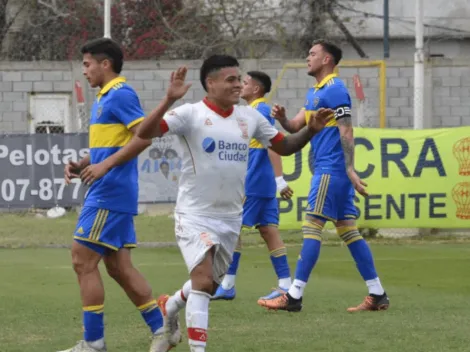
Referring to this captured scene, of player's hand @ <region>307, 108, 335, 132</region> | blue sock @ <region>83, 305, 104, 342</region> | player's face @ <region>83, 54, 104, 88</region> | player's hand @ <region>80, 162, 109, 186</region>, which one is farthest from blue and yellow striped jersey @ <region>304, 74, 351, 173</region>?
blue sock @ <region>83, 305, 104, 342</region>

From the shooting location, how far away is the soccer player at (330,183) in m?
9.60

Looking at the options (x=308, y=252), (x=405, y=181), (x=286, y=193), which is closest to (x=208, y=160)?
(x=308, y=252)

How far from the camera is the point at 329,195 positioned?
9750mm

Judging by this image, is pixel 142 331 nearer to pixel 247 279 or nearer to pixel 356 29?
pixel 247 279

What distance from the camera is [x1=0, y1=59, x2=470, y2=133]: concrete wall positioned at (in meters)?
20.9

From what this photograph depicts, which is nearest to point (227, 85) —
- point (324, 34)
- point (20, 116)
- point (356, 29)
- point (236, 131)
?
point (236, 131)

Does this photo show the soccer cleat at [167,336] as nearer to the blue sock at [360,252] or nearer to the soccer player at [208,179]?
the soccer player at [208,179]

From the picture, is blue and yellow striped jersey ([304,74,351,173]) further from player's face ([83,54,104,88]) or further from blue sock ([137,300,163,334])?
blue sock ([137,300,163,334])

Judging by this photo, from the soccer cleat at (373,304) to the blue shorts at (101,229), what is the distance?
2607mm

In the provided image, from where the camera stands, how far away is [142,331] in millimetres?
8555

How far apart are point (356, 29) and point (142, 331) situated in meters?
26.8

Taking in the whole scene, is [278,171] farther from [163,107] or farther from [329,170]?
[163,107]

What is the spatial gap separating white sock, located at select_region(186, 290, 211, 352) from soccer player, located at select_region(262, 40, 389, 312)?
2.59 m

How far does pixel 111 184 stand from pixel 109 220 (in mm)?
218
